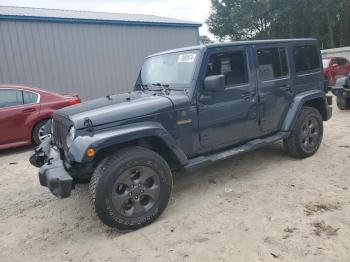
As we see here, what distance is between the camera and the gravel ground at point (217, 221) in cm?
305

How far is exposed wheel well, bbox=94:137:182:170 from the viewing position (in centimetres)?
352

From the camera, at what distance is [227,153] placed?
4.36 metres

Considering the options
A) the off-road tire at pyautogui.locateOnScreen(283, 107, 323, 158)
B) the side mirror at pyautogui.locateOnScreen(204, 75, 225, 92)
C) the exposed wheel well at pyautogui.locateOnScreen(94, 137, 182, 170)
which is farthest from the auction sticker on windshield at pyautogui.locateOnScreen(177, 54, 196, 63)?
the off-road tire at pyautogui.locateOnScreen(283, 107, 323, 158)

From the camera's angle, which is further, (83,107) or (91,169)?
(83,107)

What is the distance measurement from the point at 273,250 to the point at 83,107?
2567 mm

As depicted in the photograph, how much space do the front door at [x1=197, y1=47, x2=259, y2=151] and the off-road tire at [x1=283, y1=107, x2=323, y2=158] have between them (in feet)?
2.52

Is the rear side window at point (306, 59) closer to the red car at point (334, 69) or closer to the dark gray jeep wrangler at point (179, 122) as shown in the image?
the dark gray jeep wrangler at point (179, 122)

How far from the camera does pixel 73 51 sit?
11.8m

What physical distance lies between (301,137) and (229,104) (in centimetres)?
159

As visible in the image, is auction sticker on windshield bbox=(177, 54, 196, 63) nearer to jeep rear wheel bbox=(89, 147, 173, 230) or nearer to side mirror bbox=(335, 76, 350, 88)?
jeep rear wheel bbox=(89, 147, 173, 230)

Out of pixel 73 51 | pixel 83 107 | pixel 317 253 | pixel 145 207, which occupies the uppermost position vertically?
pixel 73 51

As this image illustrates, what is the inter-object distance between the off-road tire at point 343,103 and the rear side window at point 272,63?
204 inches

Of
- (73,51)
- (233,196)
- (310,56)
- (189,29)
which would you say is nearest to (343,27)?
(189,29)

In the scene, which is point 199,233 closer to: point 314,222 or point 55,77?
point 314,222
